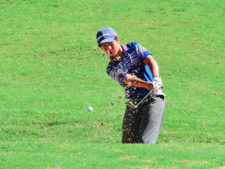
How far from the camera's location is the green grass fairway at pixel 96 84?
7344mm

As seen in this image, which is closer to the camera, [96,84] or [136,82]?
[136,82]

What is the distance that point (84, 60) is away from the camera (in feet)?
71.6

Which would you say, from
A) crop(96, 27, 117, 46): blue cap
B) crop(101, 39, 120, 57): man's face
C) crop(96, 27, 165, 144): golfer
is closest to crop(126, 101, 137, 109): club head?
crop(96, 27, 165, 144): golfer

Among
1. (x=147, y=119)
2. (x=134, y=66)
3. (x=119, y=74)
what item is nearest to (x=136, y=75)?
(x=134, y=66)

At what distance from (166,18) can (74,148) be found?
2247cm

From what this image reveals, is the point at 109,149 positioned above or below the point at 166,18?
above

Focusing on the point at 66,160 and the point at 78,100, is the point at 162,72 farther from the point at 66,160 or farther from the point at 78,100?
the point at 66,160

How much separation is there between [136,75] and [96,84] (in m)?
10.8

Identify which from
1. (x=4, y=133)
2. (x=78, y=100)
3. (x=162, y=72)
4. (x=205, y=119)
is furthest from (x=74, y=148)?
(x=162, y=72)

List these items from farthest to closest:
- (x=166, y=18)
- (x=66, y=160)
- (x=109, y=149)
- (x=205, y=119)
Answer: (x=166, y=18)
(x=205, y=119)
(x=109, y=149)
(x=66, y=160)

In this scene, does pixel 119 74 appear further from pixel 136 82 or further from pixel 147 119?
pixel 147 119

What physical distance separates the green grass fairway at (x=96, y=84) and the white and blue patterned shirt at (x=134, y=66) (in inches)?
31.2

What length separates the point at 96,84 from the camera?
18.2 m

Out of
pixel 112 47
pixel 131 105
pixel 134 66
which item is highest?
pixel 112 47
